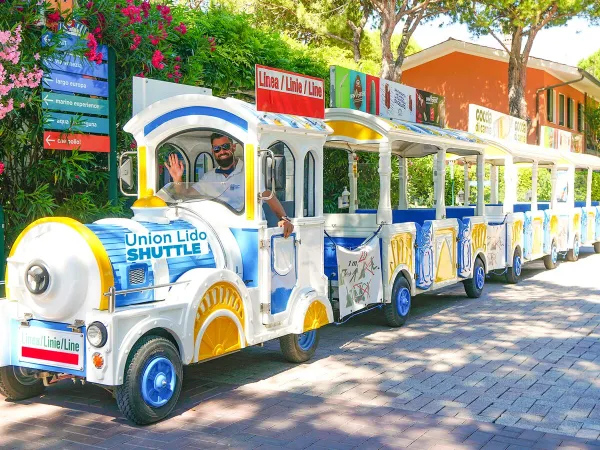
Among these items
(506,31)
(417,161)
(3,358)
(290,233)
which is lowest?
(3,358)

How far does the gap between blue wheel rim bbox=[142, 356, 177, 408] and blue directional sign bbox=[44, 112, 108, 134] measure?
319 cm

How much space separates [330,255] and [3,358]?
3773 mm

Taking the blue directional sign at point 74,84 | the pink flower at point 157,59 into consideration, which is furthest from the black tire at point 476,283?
the blue directional sign at point 74,84

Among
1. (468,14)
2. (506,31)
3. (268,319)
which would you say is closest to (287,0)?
(468,14)

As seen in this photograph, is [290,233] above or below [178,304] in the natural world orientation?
above

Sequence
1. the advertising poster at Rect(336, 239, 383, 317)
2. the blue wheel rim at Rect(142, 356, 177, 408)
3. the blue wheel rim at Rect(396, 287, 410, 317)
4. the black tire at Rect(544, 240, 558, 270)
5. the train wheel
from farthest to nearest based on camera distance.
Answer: the train wheel → the black tire at Rect(544, 240, 558, 270) → the blue wheel rim at Rect(396, 287, 410, 317) → the advertising poster at Rect(336, 239, 383, 317) → the blue wheel rim at Rect(142, 356, 177, 408)

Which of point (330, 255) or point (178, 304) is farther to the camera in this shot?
point (330, 255)

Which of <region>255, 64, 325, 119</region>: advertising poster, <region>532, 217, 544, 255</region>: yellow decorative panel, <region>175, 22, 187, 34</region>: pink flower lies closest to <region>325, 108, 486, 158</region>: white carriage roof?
<region>255, 64, 325, 119</region>: advertising poster

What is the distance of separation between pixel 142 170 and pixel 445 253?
17.1ft

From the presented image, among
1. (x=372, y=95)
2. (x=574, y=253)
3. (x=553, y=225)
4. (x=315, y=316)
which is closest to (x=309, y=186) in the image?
(x=315, y=316)

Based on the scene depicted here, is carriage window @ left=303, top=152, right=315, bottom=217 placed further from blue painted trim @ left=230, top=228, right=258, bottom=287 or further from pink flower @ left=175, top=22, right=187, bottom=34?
pink flower @ left=175, top=22, right=187, bottom=34

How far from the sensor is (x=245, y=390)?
6.32m

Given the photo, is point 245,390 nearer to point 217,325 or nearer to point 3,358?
point 217,325

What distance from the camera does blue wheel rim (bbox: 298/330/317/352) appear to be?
Answer: 24.0ft
